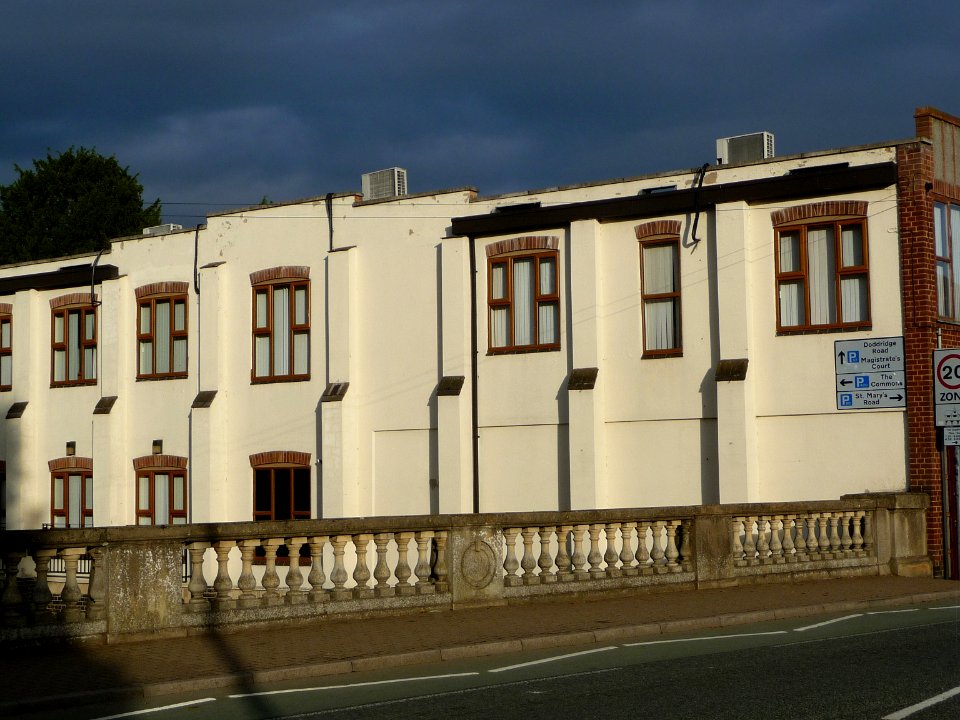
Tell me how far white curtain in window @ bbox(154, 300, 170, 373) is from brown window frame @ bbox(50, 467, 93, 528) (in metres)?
3.39

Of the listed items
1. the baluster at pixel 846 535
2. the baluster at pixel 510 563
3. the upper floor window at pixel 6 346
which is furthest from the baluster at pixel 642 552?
the upper floor window at pixel 6 346

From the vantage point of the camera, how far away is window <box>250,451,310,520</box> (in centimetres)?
2825

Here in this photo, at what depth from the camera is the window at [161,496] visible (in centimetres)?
3005

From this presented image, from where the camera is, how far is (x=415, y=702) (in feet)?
31.9

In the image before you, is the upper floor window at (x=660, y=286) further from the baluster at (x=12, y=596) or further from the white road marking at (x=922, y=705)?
the white road marking at (x=922, y=705)

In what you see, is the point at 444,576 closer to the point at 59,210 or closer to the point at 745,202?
the point at 745,202

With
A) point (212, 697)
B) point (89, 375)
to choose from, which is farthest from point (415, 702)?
point (89, 375)

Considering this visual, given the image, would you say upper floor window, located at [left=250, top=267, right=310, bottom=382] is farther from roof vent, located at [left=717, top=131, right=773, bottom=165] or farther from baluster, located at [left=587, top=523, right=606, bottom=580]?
baluster, located at [left=587, top=523, right=606, bottom=580]

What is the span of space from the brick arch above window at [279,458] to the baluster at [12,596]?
16156 millimetres

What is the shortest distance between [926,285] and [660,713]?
1484 cm

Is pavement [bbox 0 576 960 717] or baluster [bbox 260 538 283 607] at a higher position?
baluster [bbox 260 538 283 607]

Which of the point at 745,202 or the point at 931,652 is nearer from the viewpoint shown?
Answer: the point at 931,652

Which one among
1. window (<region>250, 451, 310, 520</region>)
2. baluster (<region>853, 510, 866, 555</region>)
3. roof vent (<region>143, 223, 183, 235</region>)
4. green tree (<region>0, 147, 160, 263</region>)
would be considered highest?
green tree (<region>0, 147, 160, 263</region>)

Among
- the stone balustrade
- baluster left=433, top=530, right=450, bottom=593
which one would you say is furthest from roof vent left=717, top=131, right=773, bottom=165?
baluster left=433, top=530, right=450, bottom=593
